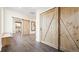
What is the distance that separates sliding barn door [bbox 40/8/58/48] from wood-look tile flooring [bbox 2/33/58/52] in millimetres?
113

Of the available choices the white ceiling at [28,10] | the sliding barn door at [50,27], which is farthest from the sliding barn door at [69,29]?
the white ceiling at [28,10]

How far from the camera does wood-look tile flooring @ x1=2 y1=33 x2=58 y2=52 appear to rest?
72.5 inches

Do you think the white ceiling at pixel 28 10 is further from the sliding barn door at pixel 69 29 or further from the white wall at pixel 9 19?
the sliding barn door at pixel 69 29

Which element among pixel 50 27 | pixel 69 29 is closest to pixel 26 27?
pixel 50 27

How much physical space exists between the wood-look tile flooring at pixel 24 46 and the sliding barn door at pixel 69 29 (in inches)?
10.2

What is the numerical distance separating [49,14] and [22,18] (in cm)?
55

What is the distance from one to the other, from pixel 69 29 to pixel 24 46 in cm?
92

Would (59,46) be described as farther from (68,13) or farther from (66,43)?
(68,13)

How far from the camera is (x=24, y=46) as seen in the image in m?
1.87

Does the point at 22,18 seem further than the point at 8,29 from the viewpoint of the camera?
Yes

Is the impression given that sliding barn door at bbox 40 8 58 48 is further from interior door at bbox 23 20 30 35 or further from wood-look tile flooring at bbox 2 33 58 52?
interior door at bbox 23 20 30 35

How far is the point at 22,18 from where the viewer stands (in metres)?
1.95

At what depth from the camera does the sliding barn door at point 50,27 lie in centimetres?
188
